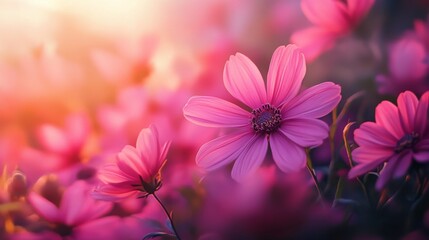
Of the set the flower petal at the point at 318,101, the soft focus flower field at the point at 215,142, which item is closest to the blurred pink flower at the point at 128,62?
the soft focus flower field at the point at 215,142

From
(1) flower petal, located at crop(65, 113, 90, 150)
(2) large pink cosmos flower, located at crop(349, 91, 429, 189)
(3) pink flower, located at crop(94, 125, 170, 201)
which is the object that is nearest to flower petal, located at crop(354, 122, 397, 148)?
(2) large pink cosmos flower, located at crop(349, 91, 429, 189)

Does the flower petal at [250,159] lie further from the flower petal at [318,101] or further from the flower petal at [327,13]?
the flower petal at [327,13]

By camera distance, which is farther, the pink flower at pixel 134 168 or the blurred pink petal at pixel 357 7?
the blurred pink petal at pixel 357 7

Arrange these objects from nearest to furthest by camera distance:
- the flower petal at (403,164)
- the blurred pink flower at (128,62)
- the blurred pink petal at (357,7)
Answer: the flower petal at (403,164), the blurred pink petal at (357,7), the blurred pink flower at (128,62)

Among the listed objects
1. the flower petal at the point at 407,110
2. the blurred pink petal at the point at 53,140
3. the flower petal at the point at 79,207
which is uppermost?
the flower petal at the point at 407,110

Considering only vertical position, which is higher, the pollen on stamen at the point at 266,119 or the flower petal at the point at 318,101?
the flower petal at the point at 318,101

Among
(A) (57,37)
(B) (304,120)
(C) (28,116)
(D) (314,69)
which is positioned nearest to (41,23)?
(A) (57,37)
